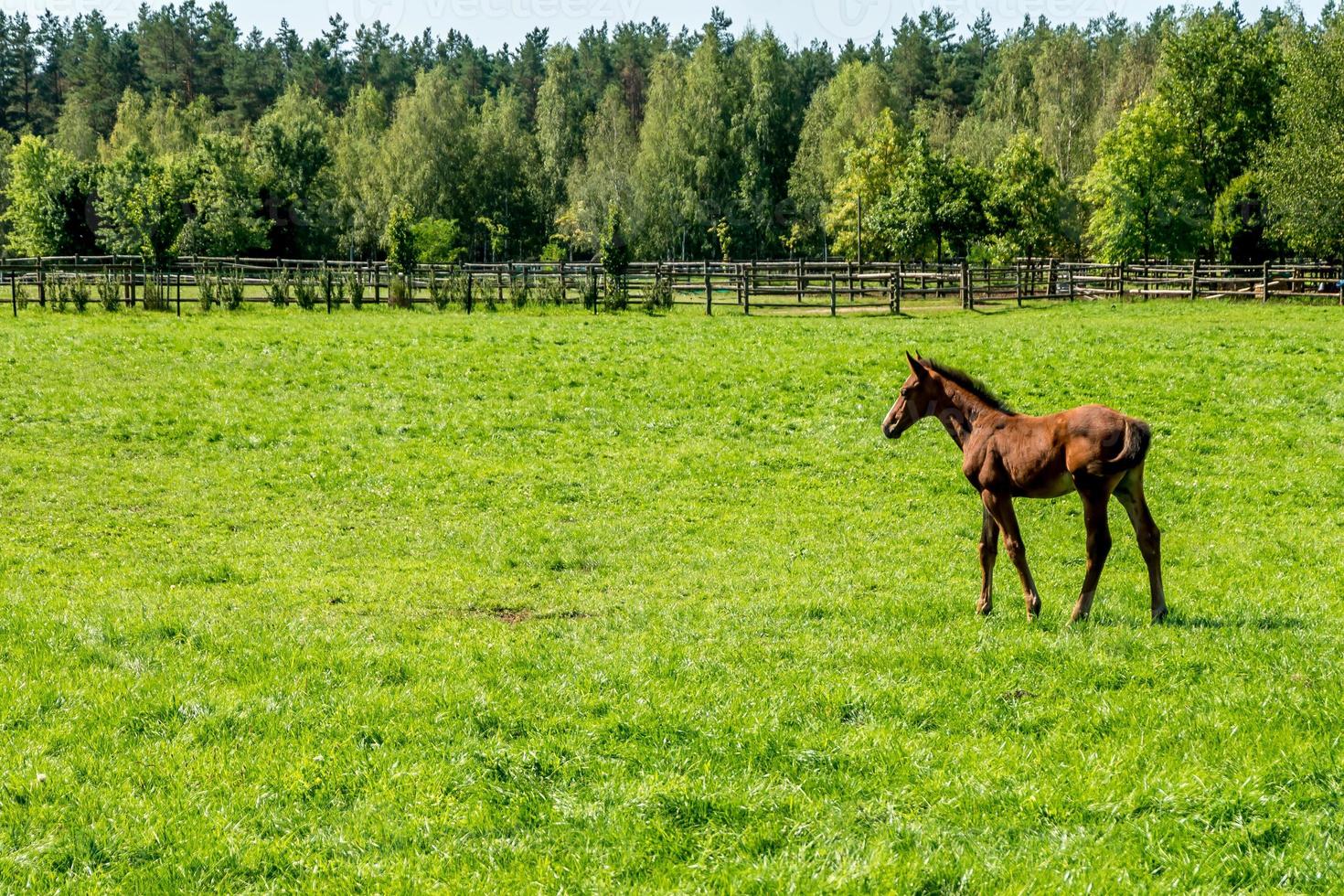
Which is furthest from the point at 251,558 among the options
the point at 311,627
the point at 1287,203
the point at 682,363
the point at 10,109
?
the point at 10,109

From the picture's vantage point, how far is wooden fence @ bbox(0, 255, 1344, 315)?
1399 inches

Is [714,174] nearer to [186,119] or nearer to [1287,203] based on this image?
[1287,203]

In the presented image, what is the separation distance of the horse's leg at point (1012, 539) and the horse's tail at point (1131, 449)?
94 centimetres

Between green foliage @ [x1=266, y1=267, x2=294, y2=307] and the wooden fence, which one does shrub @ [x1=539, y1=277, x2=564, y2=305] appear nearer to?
the wooden fence

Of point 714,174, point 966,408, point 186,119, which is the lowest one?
point 966,408

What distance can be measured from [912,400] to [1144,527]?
210 centimetres

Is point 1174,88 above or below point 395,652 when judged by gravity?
above

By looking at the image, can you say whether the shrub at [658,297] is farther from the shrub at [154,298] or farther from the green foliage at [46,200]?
the green foliage at [46,200]

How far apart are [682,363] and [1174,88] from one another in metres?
44.2

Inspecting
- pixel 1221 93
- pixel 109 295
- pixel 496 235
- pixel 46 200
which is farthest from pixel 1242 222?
pixel 46 200

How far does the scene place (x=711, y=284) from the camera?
40844 millimetres

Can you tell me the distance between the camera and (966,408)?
29.3ft

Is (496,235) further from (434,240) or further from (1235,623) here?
(1235,623)

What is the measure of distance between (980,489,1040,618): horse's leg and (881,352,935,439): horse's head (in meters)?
0.99
